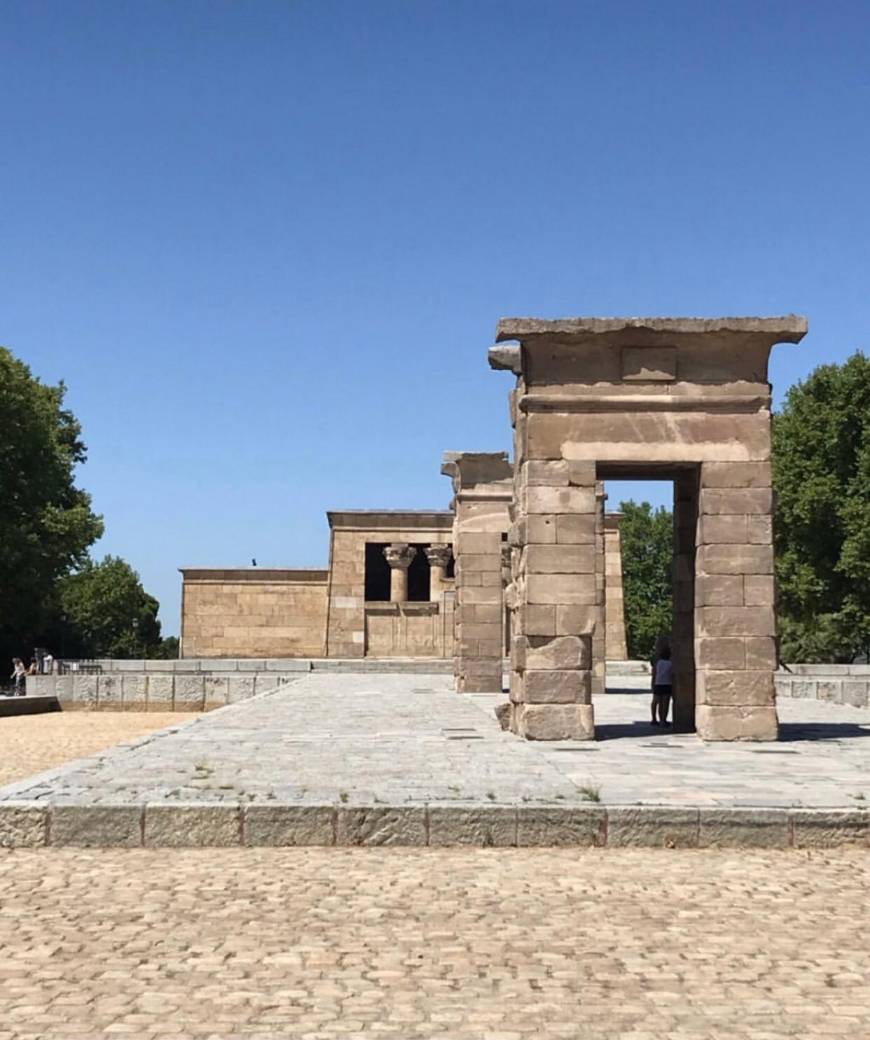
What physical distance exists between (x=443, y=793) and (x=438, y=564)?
3361cm

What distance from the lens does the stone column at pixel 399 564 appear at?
4253 cm

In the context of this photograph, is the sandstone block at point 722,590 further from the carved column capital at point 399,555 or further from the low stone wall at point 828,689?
the carved column capital at point 399,555

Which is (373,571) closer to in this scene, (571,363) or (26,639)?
(26,639)

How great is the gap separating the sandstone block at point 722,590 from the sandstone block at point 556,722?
6.15 feet

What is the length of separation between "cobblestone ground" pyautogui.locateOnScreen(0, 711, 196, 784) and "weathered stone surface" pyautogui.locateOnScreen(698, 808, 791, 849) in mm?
8499

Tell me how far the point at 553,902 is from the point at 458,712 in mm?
11477

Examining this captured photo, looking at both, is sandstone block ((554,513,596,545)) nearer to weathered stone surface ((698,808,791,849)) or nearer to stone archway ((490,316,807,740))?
stone archway ((490,316,807,740))

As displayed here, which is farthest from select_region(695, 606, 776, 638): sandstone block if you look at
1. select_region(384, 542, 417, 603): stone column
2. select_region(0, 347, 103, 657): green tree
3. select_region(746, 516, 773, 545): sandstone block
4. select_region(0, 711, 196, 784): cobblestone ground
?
select_region(384, 542, 417, 603): stone column

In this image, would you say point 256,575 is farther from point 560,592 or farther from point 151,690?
point 560,592

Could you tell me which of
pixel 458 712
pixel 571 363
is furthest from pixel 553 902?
pixel 458 712

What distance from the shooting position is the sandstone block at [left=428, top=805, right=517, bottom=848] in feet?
26.1

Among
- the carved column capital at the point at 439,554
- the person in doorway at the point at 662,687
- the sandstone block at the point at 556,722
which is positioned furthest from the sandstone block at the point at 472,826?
the carved column capital at the point at 439,554

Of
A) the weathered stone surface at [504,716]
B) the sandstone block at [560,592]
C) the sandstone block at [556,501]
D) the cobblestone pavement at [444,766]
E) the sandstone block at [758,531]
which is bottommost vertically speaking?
the cobblestone pavement at [444,766]

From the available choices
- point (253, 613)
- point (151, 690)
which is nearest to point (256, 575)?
point (253, 613)
